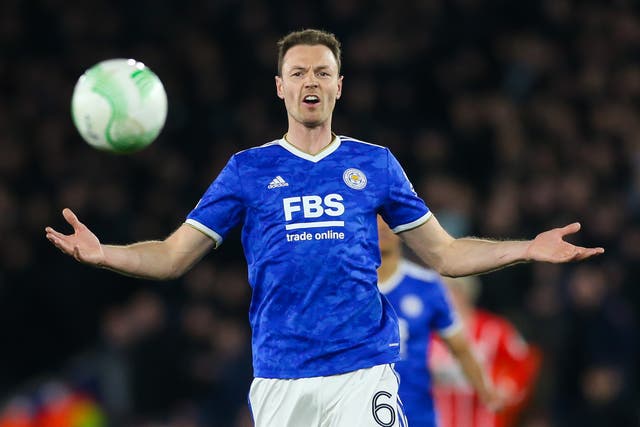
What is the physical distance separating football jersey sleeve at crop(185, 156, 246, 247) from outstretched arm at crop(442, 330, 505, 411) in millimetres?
2336

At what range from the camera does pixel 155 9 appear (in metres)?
14.8

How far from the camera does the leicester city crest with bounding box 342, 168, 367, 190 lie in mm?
5234

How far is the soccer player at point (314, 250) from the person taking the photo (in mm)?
5082

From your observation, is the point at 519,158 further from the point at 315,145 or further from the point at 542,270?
the point at 315,145

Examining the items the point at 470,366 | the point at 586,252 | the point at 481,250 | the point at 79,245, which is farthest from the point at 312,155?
the point at 470,366

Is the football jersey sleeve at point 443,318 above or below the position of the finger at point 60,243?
below

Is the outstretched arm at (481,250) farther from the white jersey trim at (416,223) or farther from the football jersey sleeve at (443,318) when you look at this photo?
the football jersey sleeve at (443,318)

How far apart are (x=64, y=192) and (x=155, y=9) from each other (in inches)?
131

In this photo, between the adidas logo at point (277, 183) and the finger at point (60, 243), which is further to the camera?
the adidas logo at point (277, 183)

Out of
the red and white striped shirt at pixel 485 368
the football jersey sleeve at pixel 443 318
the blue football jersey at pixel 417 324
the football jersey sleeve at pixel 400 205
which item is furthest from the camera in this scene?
the red and white striped shirt at pixel 485 368

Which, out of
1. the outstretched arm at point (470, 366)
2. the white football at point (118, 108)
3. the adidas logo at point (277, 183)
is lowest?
the outstretched arm at point (470, 366)

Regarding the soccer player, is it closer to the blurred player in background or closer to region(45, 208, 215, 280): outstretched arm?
region(45, 208, 215, 280): outstretched arm

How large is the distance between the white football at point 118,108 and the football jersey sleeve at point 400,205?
1056 mm

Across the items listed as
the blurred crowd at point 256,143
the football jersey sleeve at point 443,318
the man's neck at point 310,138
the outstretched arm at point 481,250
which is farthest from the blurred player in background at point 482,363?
the man's neck at point 310,138
